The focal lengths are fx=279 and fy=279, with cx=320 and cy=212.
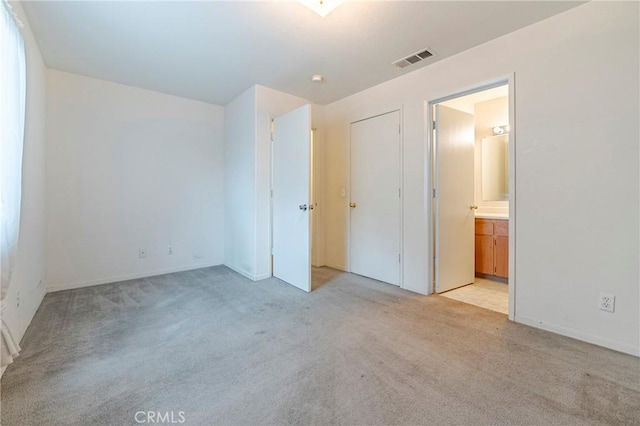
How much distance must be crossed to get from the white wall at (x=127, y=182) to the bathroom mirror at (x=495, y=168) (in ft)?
12.9

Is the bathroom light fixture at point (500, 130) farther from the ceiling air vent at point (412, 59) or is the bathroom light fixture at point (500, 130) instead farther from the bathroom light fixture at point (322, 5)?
the bathroom light fixture at point (322, 5)

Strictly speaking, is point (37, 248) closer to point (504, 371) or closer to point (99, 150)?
point (99, 150)

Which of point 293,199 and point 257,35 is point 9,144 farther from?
point 293,199

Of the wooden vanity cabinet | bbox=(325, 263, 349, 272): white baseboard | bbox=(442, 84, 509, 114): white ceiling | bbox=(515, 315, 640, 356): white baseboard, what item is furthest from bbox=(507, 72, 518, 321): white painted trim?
bbox=(325, 263, 349, 272): white baseboard

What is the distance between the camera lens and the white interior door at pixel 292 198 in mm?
3072

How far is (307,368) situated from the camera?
5.52ft

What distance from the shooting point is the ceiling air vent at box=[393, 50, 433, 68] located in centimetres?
266

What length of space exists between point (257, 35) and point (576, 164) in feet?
8.81

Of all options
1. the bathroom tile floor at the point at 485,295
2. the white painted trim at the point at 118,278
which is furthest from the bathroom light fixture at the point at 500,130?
the white painted trim at the point at 118,278

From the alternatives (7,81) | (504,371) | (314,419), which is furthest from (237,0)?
(504,371)

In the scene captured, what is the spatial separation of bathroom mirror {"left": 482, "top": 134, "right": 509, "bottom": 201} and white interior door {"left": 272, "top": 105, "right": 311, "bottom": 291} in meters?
2.73

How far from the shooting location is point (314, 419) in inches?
50.8

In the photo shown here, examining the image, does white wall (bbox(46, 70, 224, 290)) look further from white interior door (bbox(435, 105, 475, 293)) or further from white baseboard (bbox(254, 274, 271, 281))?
white interior door (bbox(435, 105, 475, 293))

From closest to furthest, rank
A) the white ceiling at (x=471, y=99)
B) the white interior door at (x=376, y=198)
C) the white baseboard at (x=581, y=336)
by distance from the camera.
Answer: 1. the white baseboard at (x=581, y=336)
2. the white interior door at (x=376, y=198)
3. the white ceiling at (x=471, y=99)
